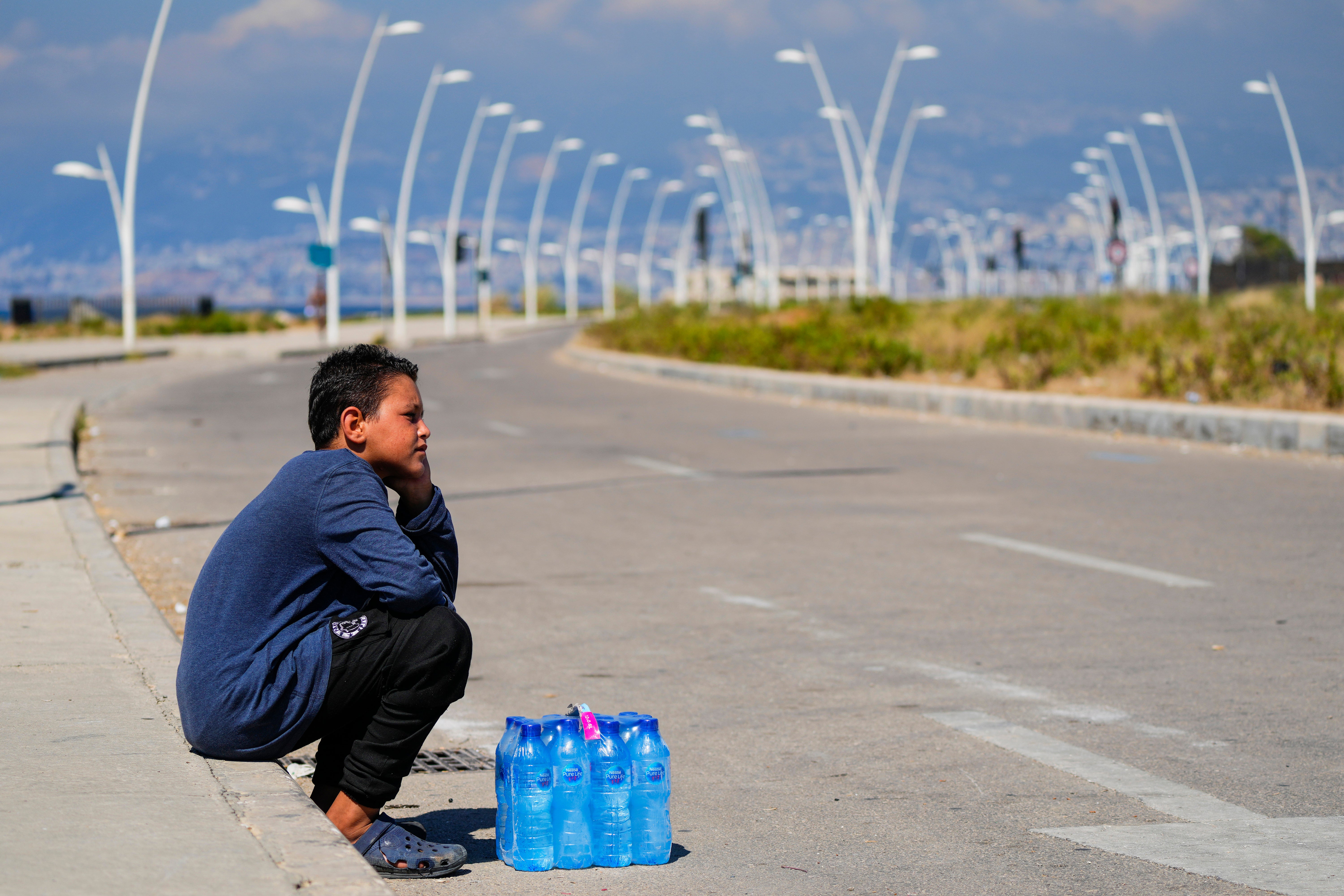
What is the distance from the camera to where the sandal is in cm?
426

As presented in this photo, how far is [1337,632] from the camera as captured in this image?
24.8 ft

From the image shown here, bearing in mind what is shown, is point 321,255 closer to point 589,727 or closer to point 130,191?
point 130,191

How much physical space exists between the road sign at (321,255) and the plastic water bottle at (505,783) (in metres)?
51.1

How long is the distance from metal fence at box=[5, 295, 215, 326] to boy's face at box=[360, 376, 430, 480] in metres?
68.9

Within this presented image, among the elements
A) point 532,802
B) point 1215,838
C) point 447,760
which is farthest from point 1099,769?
point 447,760

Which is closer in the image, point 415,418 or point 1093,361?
point 415,418

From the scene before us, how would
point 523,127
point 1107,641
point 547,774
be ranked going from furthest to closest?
1. point 523,127
2. point 1107,641
3. point 547,774

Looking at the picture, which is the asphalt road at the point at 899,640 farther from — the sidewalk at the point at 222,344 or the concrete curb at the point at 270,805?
the sidewalk at the point at 222,344

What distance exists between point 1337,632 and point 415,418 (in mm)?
4901

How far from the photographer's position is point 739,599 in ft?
28.2

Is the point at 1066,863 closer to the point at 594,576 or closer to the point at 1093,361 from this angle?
the point at 594,576

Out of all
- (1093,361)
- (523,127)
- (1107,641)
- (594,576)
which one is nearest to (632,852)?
(1107,641)

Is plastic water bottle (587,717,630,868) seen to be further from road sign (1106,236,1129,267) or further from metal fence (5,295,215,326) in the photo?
metal fence (5,295,215,326)

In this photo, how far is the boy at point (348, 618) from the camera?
4156 mm
